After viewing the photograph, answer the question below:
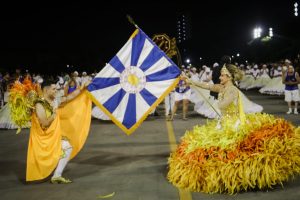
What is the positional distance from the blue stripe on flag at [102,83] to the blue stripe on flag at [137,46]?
1.38 feet

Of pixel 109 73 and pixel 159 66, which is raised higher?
pixel 159 66

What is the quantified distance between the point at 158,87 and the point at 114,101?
2.58 feet

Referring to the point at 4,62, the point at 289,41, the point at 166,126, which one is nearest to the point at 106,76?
the point at 166,126

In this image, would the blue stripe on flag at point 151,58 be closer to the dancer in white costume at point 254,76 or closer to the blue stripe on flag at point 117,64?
the blue stripe on flag at point 117,64

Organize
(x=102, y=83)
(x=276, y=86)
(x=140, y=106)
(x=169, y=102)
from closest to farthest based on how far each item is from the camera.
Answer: (x=140, y=106), (x=102, y=83), (x=169, y=102), (x=276, y=86)

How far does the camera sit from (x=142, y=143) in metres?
10.2

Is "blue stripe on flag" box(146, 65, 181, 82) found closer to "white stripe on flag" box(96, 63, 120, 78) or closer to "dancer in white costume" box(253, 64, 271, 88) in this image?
"white stripe on flag" box(96, 63, 120, 78)

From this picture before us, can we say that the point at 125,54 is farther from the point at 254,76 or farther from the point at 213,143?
the point at 254,76

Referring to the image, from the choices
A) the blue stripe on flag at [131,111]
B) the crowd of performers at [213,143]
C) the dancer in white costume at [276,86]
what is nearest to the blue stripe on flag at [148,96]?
the blue stripe on flag at [131,111]

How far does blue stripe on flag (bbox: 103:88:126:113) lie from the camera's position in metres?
6.91

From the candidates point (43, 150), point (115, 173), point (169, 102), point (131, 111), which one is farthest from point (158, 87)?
point (169, 102)

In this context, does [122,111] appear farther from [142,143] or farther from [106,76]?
[142,143]

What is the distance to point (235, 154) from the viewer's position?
5.86m

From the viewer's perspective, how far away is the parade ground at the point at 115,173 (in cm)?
591
